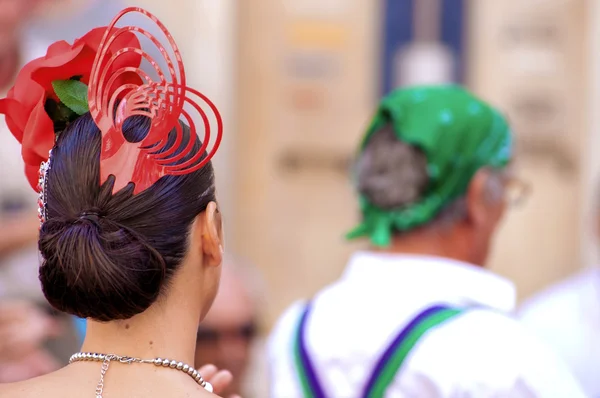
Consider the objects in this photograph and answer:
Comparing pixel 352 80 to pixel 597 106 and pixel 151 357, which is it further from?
pixel 151 357

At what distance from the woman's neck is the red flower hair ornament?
20 cm

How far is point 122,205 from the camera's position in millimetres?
1267

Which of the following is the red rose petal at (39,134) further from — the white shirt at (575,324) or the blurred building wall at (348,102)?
the blurred building wall at (348,102)

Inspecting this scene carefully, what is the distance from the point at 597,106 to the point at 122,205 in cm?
432

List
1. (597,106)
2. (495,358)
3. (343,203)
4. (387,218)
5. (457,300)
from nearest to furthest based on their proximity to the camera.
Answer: (495,358) < (457,300) < (387,218) < (597,106) < (343,203)

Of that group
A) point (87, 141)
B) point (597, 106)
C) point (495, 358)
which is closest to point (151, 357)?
point (87, 141)

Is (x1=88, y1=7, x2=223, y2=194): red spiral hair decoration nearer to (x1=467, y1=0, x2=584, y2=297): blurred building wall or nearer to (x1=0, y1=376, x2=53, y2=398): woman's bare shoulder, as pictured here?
(x1=0, y1=376, x2=53, y2=398): woman's bare shoulder

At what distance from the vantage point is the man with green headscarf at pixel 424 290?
1785 millimetres

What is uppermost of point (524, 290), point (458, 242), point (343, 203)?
point (458, 242)

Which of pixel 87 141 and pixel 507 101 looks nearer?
pixel 87 141

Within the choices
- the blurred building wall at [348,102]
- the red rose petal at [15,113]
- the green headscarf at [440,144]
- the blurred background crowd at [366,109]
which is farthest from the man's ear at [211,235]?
the blurred building wall at [348,102]

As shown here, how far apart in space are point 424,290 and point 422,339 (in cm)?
16

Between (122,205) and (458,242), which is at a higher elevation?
(122,205)

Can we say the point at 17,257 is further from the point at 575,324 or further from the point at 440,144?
the point at 575,324
